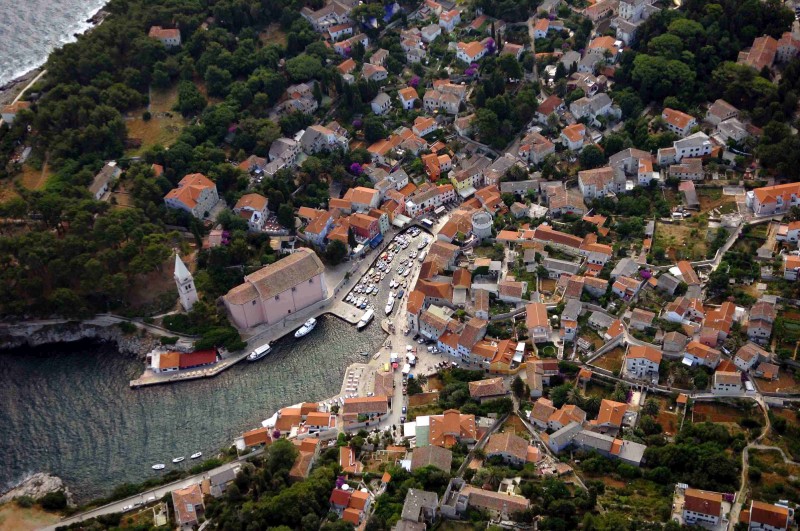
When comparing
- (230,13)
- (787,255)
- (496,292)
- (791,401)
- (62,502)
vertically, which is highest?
(230,13)

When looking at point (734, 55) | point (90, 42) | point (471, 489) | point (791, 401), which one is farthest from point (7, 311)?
point (734, 55)

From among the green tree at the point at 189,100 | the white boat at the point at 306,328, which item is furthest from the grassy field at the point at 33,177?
the white boat at the point at 306,328

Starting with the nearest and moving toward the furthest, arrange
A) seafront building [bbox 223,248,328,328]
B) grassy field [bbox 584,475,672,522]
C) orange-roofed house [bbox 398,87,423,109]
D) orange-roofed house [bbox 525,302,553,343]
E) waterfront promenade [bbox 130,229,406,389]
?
grassy field [bbox 584,475,672,522] < orange-roofed house [bbox 525,302,553,343] < waterfront promenade [bbox 130,229,406,389] < seafront building [bbox 223,248,328,328] < orange-roofed house [bbox 398,87,423,109]

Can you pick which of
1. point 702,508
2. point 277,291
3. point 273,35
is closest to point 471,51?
point 273,35

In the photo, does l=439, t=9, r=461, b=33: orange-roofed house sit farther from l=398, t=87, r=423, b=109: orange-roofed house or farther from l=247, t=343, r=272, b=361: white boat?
l=247, t=343, r=272, b=361: white boat

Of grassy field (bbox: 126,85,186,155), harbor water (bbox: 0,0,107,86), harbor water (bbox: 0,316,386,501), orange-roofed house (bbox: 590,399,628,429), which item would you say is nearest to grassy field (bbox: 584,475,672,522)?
orange-roofed house (bbox: 590,399,628,429)

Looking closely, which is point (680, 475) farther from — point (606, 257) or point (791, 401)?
point (606, 257)

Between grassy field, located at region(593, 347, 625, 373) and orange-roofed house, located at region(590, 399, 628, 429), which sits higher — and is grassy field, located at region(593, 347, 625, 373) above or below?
above
